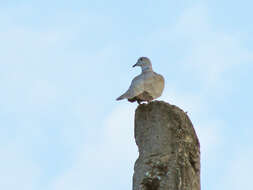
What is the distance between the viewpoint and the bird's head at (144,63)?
1266 cm

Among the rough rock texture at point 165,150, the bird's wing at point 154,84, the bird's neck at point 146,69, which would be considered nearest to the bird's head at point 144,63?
the bird's neck at point 146,69

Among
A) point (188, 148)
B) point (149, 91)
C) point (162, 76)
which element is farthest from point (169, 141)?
point (162, 76)

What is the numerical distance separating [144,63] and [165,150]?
4392 millimetres

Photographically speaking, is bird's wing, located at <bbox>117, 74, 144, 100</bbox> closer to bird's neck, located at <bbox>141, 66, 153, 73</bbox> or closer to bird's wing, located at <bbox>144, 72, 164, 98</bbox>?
bird's wing, located at <bbox>144, 72, 164, 98</bbox>

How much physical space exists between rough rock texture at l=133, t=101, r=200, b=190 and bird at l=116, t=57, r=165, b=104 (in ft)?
4.83

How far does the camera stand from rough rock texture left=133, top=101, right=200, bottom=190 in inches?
330

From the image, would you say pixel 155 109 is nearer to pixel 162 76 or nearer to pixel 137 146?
pixel 137 146

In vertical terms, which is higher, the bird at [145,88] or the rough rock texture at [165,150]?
the bird at [145,88]

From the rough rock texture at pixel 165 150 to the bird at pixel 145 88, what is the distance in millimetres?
1471

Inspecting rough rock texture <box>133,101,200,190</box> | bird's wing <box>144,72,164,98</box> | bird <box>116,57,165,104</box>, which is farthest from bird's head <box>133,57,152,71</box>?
rough rock texture <box>133,101,200,190</box>

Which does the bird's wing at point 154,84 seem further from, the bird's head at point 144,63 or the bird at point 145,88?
the bird's head at point 144,63

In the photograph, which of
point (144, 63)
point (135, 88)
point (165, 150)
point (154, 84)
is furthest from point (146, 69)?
point (165, 150)

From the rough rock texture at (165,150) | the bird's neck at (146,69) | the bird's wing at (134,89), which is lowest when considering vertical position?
the rough rock texture at (165,150)

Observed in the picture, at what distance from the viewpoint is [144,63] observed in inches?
504
